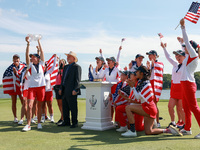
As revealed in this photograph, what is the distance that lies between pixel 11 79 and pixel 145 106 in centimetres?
442

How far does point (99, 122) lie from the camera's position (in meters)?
5.68

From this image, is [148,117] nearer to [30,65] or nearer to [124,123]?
[124,123]

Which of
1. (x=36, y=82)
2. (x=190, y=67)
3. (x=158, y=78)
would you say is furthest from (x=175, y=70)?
(x=36, y=82)

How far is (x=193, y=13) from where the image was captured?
265 inches

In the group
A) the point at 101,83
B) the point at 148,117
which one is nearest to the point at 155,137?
the point at 148,117

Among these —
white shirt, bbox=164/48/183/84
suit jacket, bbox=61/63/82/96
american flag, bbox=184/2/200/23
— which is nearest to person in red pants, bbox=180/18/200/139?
white shirt, bbox=164/48/183/84

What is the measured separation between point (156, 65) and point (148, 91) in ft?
4.49

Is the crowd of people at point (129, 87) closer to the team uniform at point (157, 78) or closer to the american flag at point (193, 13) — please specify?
the team uniform at point (157, 78)

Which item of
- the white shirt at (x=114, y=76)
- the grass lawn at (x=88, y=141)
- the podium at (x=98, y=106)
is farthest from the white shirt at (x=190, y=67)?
the white shirt at (x=114, y=76)

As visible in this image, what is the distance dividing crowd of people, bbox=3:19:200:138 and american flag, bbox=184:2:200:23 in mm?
884

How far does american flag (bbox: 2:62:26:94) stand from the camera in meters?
7.04

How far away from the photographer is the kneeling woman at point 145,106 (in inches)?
188

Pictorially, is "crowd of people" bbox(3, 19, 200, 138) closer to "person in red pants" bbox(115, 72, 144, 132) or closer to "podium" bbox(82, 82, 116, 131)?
"person in red pants" bbox(115, 72, 144, 132)

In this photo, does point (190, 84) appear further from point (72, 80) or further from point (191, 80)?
point (72, 80)
